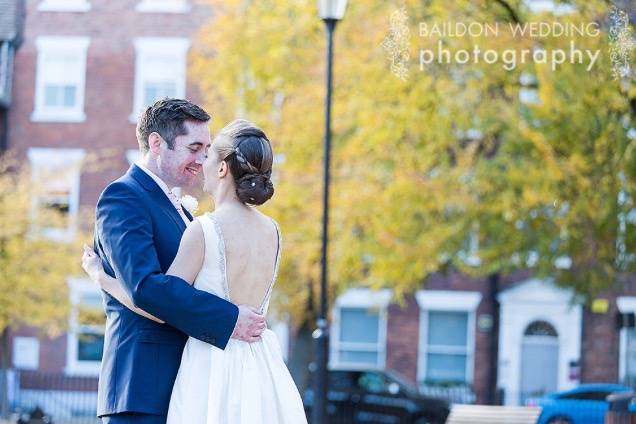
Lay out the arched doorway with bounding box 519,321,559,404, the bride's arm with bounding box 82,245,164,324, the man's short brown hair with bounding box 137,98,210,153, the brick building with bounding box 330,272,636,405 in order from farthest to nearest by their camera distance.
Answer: the arched doorway with bounding box 519,321,559,404
the brick building with bounding box 330,272,636,405
the man's short brown hair with bounding box 137,98,210,153
the bride's arm with bounding box 82,245,164,324

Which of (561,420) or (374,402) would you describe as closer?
(561,420)

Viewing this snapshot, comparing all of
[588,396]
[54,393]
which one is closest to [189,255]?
[588,396]

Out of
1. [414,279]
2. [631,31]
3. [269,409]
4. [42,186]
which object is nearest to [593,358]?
[414,279]

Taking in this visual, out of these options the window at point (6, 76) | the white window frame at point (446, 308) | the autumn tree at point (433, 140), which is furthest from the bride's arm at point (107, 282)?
the window at point (6, 76)

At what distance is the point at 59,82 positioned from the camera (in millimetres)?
29156

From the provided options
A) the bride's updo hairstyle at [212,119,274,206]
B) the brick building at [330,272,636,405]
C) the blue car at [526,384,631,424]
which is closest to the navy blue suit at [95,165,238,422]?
the bride's updo hairstyle at [212,119,274,206]

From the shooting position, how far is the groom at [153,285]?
448cm

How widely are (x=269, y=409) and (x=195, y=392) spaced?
0.29 meters

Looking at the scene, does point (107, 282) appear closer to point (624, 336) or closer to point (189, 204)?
point (189, 204)

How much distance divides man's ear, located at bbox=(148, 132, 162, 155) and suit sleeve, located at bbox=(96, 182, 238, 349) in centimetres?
20

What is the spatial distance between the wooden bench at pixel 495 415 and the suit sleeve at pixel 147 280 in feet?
24.0

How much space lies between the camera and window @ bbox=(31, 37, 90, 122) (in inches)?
1139

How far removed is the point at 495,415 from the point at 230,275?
24.1 ft

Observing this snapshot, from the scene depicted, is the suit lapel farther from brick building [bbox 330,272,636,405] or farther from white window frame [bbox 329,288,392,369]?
white window frame [bbox 329,288,392,369]
